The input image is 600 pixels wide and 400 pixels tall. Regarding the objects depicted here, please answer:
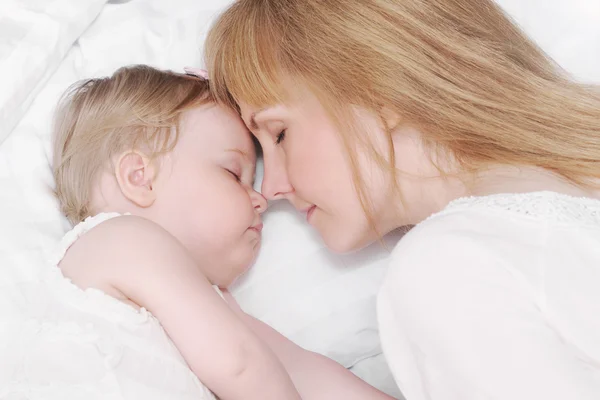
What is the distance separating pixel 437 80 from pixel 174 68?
27.2 inches

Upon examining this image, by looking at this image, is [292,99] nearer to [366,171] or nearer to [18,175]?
[366,171]

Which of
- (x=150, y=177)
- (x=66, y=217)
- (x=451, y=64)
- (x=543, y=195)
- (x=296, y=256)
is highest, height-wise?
(x=451, y=64)

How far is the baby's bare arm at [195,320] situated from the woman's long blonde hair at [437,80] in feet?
1.13

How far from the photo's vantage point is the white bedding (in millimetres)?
1457

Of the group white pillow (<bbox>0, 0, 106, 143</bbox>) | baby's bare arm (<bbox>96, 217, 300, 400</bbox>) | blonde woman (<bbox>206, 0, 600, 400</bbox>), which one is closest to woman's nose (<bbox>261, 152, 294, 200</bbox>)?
blonde woman (<bbox>206, 0, 600, 400</bbox>)

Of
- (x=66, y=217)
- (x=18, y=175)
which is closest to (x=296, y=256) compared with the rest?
(x=66, y=217)

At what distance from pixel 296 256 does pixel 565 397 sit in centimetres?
77

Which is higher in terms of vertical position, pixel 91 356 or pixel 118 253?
pixel 118 253

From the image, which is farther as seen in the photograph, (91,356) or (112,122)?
(112,122)

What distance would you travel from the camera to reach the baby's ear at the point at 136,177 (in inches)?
52.6

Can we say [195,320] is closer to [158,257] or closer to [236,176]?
[158,257]

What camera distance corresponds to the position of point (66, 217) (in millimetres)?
1468

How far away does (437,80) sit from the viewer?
124cm

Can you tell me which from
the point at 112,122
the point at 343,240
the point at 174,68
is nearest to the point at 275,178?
the point at 343,240
